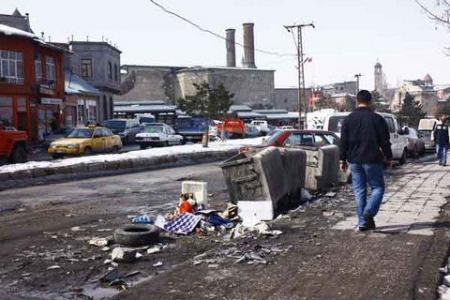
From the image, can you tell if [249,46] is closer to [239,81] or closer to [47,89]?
[239,81]

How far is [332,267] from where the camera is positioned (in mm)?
6066

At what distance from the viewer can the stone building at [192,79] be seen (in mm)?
89062

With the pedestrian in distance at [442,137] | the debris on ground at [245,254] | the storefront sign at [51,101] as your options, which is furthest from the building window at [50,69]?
the debris on ground at [245,254]

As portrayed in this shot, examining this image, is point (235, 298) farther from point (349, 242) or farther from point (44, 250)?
point (44, 250)

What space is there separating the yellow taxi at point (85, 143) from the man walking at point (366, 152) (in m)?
19.8

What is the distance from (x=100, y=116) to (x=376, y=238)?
55.5 metres

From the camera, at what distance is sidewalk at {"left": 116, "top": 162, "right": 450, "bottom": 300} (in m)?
5.30

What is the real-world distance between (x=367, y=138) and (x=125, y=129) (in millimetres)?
35105

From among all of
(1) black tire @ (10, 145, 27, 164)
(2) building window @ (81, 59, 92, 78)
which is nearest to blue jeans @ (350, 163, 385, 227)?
(1) black tire @ (10, 145, 27, 164)

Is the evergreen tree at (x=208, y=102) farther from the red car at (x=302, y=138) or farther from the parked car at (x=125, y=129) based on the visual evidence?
the red car at (x=302, y=138)

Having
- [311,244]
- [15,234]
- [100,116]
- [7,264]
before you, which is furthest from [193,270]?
[100,116]

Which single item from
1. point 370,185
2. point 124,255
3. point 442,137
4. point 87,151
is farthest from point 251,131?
point 124,255

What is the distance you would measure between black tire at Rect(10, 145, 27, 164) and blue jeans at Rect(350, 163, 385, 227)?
17.4m

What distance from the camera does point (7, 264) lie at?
6.94 metres
